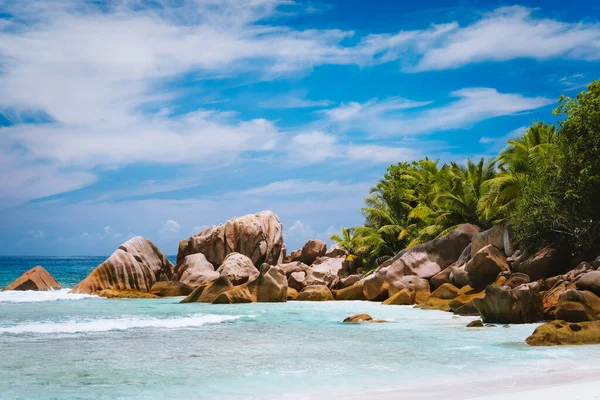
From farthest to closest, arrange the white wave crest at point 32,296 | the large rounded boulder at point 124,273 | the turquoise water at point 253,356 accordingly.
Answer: the large rounded boulder at point 124,273 → the white wave crest at point 32,296 → the turquoise water at point 253,356

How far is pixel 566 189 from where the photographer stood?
66.1ft

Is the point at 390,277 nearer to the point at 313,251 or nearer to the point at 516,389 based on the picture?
the point at 313,251

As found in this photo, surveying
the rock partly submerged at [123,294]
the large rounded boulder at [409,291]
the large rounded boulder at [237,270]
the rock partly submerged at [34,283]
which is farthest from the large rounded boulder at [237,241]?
the large rounded boulder at [409,291]

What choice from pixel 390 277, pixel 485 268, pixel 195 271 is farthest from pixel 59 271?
pixel 485 268

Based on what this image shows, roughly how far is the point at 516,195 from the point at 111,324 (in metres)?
16.8

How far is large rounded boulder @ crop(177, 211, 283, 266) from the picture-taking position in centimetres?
3772

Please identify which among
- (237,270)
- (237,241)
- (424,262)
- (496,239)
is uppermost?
(237,241)

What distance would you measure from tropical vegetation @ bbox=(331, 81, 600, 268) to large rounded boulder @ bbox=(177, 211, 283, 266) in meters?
4.92

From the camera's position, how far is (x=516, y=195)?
24.3 meters

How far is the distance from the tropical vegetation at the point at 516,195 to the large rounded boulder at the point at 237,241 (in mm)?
4921

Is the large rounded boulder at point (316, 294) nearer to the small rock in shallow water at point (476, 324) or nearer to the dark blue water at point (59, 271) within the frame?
the small rock in shallow water at point (476, 324)

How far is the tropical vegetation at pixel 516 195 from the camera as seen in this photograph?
19.7m

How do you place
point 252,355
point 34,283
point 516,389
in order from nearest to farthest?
point 516,389
point 252,355
point 34,283

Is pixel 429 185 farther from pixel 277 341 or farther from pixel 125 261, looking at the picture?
pixel 277 341
